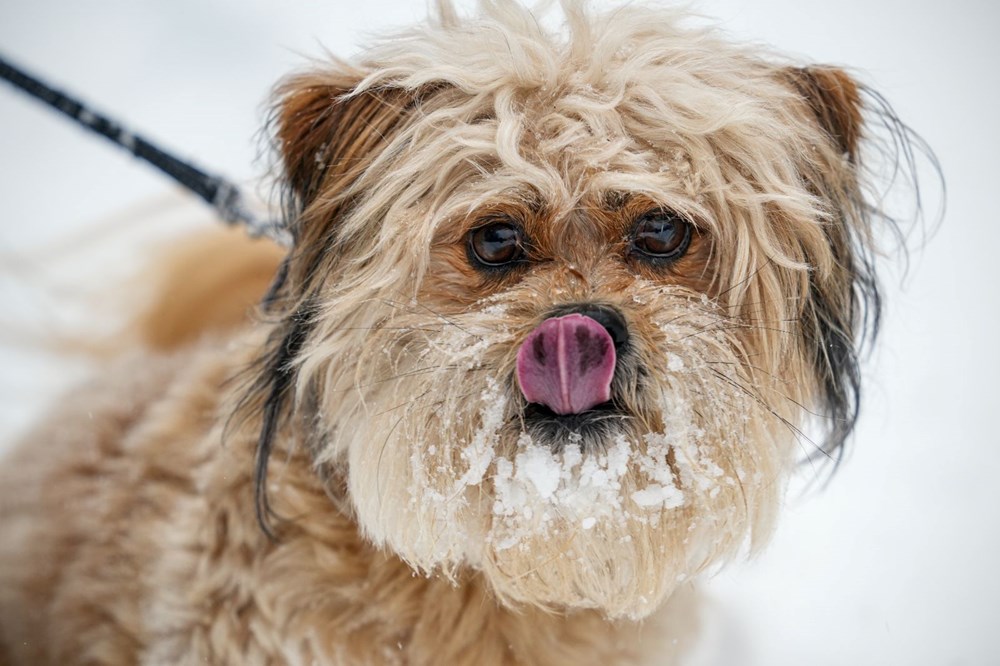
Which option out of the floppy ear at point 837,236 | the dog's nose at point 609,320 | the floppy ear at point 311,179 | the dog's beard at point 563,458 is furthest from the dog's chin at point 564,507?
the floppy ear at point 837,236

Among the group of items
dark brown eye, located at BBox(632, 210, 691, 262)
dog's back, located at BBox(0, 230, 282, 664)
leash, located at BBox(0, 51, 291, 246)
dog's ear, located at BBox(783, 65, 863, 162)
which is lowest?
dog's back, located at BBox(0, 230, 282, 664)

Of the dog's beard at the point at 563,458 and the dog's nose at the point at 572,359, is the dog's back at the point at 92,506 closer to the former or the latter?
the dog's beard at the point at 563,458

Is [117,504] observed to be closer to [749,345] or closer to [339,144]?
[339,144]

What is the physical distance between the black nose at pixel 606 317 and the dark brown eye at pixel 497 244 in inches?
9.9

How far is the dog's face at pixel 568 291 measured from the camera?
5.28 ft

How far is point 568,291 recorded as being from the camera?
166 cm

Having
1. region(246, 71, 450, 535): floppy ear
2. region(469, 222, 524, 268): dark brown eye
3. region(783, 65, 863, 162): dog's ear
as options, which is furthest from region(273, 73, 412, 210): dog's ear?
region(783, 65, 863, 162): dog's ear

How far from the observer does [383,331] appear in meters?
1.82

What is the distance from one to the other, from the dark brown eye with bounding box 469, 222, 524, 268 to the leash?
47.8 inches

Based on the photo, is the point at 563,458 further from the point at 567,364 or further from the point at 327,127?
the point at 327,127

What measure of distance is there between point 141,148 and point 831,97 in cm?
216

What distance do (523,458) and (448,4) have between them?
1.15 metres

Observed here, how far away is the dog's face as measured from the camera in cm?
161

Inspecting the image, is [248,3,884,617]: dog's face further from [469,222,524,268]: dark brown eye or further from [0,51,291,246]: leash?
[0,51,291,246]: leash
